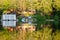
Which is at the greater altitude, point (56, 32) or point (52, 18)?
point (52, 18)

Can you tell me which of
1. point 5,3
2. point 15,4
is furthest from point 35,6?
point 5,3

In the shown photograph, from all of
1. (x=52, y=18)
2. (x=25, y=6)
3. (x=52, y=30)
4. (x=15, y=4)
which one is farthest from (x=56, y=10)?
(x=15, y=4)

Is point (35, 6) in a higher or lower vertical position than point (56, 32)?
higher

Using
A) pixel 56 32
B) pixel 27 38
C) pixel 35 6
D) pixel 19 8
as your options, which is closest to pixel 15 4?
pixel 19 8

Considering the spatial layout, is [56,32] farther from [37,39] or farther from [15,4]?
[15,4]

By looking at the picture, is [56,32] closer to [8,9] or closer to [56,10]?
[56,10]

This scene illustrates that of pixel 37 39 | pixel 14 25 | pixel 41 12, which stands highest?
pixel 41 12

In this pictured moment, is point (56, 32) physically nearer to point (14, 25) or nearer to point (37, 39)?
point (37, 39)
